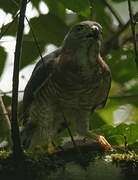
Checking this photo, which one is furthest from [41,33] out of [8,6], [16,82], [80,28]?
[16,82]

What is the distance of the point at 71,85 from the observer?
3.53m

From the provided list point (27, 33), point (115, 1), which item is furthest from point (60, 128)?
point (115, 1)

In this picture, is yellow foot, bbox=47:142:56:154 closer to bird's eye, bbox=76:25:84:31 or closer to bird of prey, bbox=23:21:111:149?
bird of prey, bbox=23:21:111:149

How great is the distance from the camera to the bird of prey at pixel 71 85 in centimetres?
346

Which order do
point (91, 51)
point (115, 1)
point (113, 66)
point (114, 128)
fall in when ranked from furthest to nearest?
1. point (113, 66)
2. point (91, 51)
3. point (115, 1)
4. point (114, 128)

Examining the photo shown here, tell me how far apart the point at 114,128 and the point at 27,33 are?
1.30 meters

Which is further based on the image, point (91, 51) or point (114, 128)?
point (91, 51)

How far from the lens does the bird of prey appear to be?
3.46 meters

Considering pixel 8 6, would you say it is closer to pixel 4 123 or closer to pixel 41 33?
pixel 41 33

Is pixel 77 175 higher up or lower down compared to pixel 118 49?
lower down

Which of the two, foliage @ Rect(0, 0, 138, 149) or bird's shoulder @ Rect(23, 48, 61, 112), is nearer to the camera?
foliage @ Rect(0, 0, 138, 149)

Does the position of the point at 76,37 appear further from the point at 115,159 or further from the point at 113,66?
the point at 115,159

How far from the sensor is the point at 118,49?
3.71 metres

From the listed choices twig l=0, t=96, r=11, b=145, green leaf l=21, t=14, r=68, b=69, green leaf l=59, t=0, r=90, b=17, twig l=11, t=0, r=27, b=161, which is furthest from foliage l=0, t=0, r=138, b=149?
twig l=11, t=0, r=27, b=161
